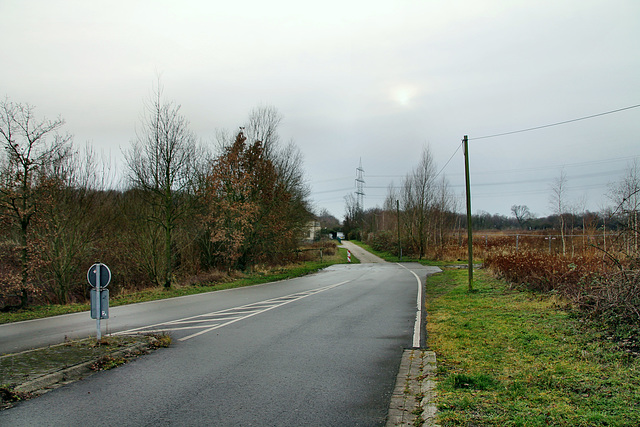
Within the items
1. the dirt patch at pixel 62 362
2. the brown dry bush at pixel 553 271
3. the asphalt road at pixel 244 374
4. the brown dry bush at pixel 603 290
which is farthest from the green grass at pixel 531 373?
the dirt patch at pixel 62 362

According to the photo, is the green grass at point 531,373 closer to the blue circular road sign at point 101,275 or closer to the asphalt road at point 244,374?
the asphalt road at point 244,374

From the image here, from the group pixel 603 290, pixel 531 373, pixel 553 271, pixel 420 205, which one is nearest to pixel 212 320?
pixel 531 373

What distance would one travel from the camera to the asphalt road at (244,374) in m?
4.59

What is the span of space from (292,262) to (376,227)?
46.2 metres

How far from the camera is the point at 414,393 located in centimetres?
535

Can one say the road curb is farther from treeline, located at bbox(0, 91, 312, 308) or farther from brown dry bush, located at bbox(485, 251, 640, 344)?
treeline, located at bbox(0, 91, 312, 308)

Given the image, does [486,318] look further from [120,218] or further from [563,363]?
[120,218]

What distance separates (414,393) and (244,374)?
2.38 meters

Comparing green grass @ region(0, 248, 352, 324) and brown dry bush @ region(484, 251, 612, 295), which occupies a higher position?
brown dry bush @ region(484, 251, 612, 295)

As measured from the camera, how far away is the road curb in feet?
14.7

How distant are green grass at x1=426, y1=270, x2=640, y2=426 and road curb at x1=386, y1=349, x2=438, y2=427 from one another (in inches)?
5.6

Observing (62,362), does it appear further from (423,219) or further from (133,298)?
(423,219)

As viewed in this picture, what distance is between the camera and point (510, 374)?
18.5 ft

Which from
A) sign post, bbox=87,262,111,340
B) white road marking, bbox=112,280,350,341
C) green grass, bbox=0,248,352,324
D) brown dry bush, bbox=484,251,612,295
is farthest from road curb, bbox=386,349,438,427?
green grass, bbox=0,248,352,324
